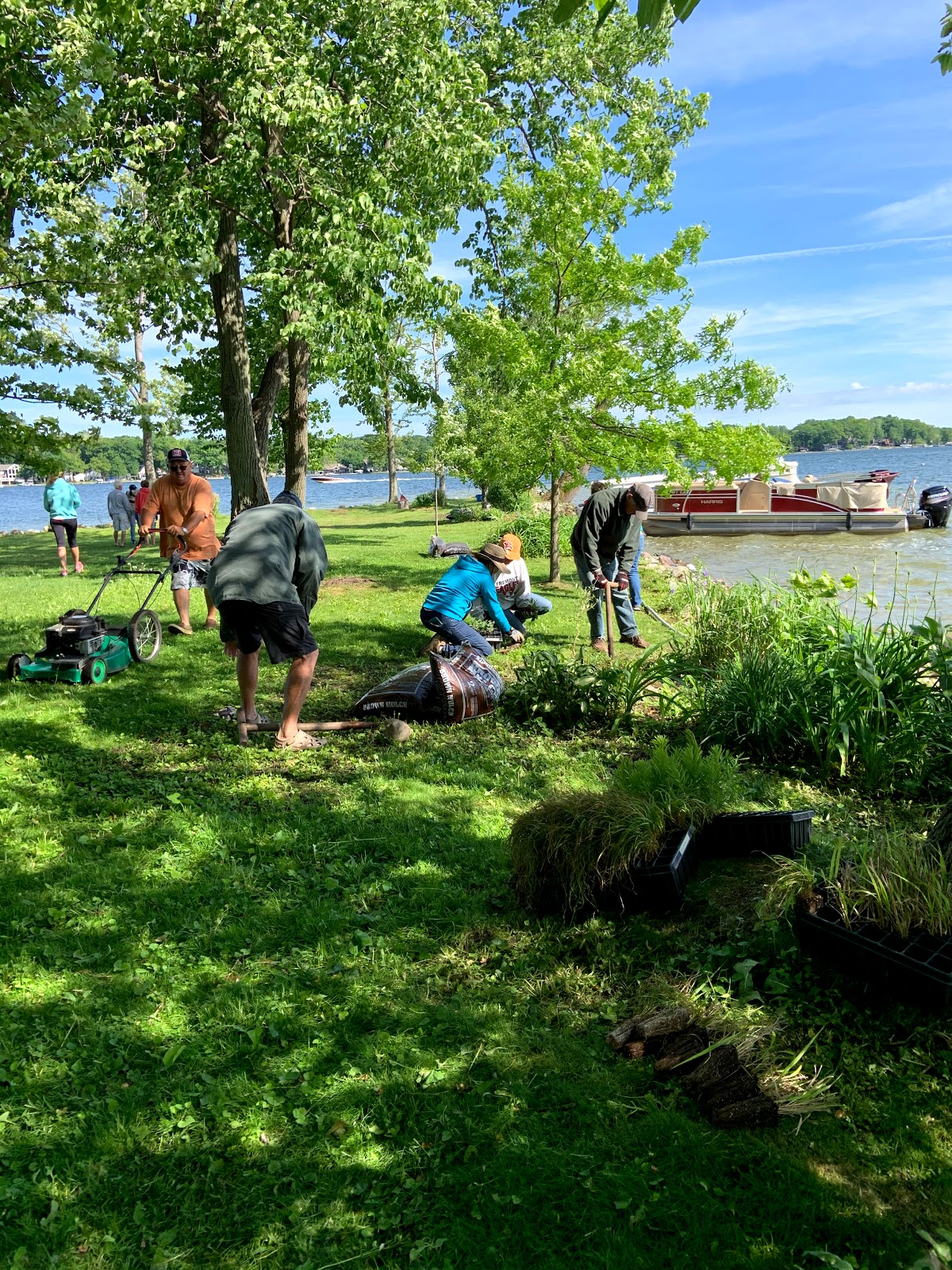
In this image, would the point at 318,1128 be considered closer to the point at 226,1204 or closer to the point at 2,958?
Result: the point at 226,1204

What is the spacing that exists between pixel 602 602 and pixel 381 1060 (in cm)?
755

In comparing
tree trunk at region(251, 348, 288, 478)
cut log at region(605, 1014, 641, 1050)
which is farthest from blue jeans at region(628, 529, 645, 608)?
cut log at region(605, 1014, 641, 1050)

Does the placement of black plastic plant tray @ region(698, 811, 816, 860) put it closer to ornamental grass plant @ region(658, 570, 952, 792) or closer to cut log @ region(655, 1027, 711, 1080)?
cut log @ region(655, 1027, 711, 1080)

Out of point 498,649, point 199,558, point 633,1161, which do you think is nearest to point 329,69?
point 199,558

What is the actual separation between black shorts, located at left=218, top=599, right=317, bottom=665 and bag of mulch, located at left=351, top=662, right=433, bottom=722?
1.09m

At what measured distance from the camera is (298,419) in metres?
14.2

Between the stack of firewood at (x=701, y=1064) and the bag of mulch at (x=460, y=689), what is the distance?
3941 mm

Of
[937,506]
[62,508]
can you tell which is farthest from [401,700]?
[937,506]

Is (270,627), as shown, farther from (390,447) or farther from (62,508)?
(390,447)

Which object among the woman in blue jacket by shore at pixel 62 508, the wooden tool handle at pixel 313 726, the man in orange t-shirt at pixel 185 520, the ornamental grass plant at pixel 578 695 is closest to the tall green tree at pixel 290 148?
the man in orange t-shirt at pixel 185 520

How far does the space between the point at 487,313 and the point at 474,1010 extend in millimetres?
11927

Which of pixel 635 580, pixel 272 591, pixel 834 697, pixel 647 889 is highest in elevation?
pixel 272 591

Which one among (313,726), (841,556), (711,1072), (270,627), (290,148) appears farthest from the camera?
(841,556)

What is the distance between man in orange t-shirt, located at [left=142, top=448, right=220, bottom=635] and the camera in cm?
972
